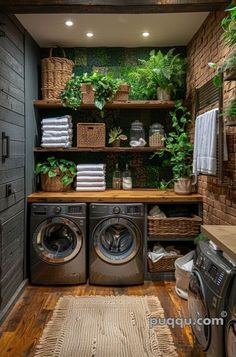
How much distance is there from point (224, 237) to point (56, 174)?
2254 millimetres

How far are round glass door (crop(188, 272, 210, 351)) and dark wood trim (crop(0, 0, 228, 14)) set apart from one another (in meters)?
2.02

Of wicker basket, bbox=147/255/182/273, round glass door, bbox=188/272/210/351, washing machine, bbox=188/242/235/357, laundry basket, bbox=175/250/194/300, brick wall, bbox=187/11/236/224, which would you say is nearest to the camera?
washing machine, bbox=188/242/235/357

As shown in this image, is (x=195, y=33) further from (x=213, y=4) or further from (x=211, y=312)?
(x=211, y=312)

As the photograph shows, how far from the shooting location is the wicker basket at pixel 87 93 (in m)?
3.51

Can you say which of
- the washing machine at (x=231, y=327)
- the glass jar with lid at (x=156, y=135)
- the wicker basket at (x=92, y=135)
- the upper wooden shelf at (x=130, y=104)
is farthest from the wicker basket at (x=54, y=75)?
the washing machine at (x=231, y=327)

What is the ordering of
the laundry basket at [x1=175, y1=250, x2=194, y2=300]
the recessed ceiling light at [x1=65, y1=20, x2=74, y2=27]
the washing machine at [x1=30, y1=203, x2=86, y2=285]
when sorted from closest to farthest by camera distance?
the laundry basket at [x1=175, y1=250, x2=194, y2=300], the recessed ceiling light at [x1=65, y1=20, x2=74, y2=27], the washing machine at [x1=30, y1=203, x2=86, y2=285]

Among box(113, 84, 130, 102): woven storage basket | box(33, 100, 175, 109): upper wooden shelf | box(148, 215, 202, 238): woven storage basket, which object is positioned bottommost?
box(148, 215, 202, 238): woven storage basket

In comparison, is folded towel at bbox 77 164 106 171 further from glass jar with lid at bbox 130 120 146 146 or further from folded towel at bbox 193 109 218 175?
folded towel at bbox 193 109 218 175

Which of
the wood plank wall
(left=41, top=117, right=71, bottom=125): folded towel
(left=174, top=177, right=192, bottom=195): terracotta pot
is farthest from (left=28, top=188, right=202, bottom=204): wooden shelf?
(left=41, top=117, right=71, bottom=125): folded towel

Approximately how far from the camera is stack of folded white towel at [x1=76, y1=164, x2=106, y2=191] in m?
3.61

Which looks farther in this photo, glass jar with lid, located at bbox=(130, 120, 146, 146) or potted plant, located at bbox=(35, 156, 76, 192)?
glass jar with lid, located at bbox=(130, 120, 146, 146)

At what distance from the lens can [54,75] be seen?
11.8ft

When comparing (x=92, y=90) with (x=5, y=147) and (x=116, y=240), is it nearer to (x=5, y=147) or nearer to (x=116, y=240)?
(x=5, y=147)

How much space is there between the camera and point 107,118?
3982 mm
